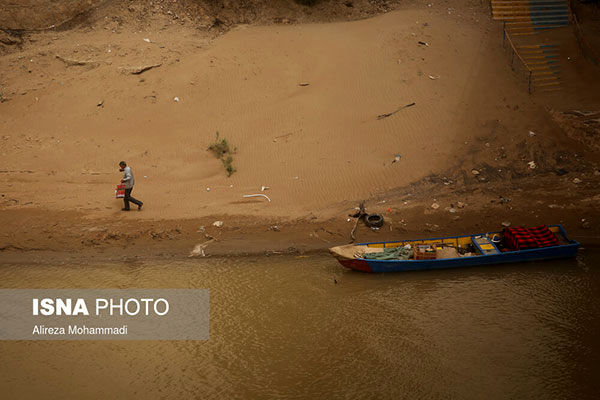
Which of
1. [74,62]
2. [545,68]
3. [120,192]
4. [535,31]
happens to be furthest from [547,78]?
[74,62]

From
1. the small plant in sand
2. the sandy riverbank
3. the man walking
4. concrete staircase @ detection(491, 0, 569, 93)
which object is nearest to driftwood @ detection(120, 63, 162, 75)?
the sandy riverbank

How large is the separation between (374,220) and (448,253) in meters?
2.21

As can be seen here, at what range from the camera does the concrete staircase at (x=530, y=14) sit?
20500mm

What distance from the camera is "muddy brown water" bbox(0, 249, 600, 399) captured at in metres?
9.11

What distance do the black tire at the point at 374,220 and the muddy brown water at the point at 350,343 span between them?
1.84 meters

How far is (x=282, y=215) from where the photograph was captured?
566 inches

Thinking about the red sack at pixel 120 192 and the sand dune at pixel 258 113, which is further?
the sand dune at pixel 258 113

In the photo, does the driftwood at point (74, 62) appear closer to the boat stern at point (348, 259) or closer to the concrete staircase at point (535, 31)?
the boat stern at point (348, 259)

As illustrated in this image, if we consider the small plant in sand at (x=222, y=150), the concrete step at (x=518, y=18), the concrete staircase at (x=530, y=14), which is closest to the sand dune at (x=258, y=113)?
the small plant in sand at (x=222, y=150)

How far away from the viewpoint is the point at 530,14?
69.1 feet

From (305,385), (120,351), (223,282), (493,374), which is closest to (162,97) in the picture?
(223,282)

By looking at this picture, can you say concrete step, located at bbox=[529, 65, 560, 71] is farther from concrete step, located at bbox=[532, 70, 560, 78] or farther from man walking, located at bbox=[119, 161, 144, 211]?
man walking, located at bbox=[119, 161, 144, 211]

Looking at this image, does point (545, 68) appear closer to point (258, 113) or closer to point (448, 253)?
point (258, 113)

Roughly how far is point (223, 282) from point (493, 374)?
18.9 ft
